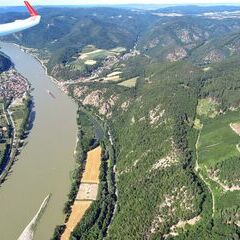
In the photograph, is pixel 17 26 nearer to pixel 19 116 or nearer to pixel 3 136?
pixel 3 136

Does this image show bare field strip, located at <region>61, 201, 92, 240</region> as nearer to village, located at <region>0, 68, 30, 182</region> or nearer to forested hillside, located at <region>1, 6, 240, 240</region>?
forested hillside, located at <region>1, 6, 240, 240</region>

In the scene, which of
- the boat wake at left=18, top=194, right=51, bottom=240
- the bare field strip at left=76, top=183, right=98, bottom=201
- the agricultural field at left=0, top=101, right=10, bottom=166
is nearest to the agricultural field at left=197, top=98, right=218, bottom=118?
the bare field strip at left=76, top=183, right=98, bottom=201

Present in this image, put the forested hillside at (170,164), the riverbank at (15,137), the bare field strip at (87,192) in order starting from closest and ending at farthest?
1. the forested hillside at (170,164)
2. the bare field strip at (87,192)
3. the riverbank at (15,137)

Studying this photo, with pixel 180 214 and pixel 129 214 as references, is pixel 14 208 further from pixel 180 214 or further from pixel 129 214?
pixel 180 214

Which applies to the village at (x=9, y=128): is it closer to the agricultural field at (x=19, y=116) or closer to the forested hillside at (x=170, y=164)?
the agricultural field at (x=19, y=116)

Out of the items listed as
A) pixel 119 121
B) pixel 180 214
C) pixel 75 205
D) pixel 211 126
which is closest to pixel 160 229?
pixel 180 214

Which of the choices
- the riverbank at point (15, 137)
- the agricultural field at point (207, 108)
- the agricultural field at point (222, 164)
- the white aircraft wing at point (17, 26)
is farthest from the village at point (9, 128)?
the white aircraft wing at point (17, 26)

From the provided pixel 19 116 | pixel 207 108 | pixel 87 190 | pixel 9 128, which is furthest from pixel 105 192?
pixel 19 116
